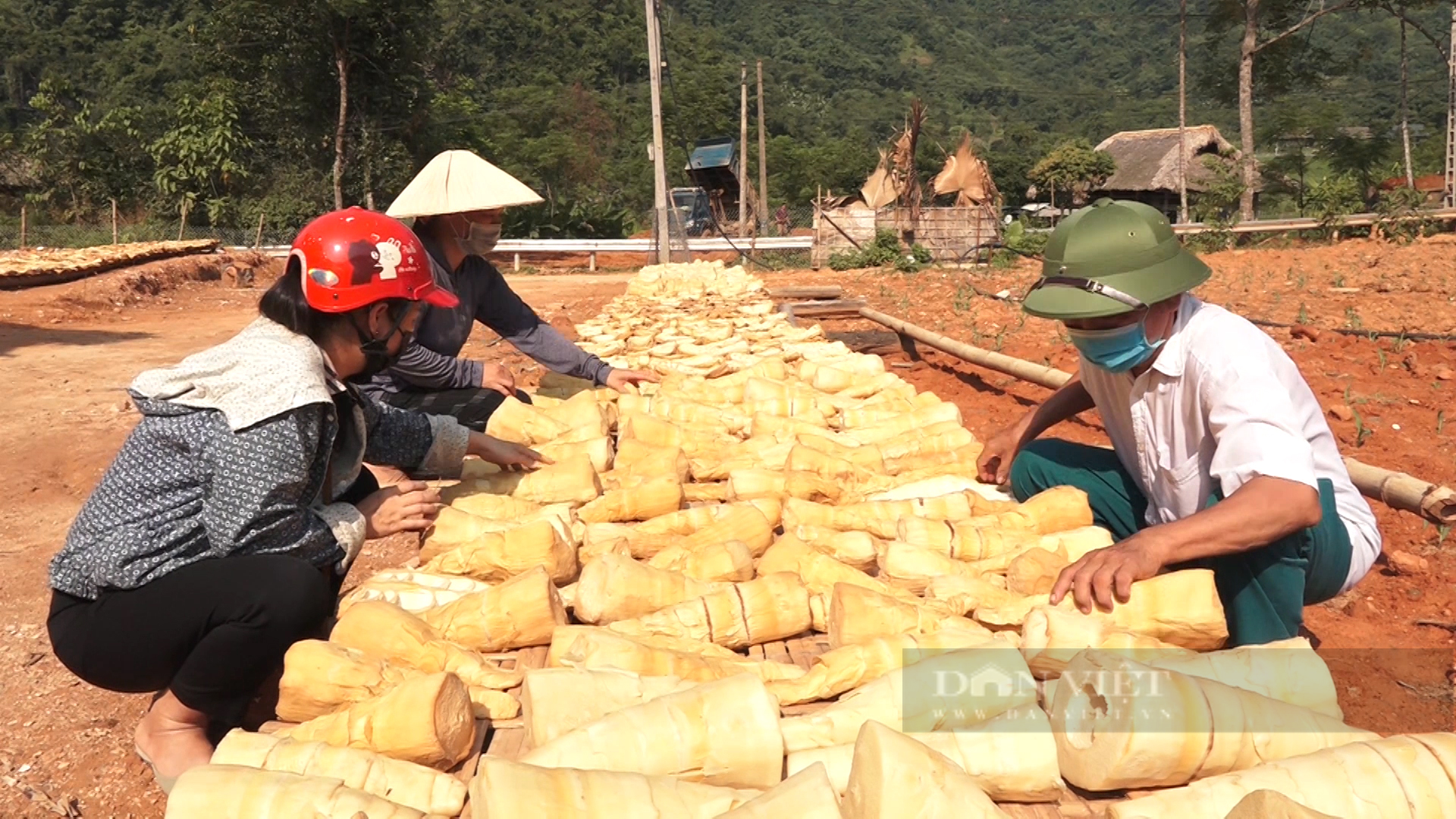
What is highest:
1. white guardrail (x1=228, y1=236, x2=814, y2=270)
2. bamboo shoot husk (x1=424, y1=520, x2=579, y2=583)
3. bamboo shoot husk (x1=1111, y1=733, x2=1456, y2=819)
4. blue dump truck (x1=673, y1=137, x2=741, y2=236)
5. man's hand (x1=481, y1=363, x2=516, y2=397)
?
blue dump truck (x1=673, y1=137, x2=741, y2=236)

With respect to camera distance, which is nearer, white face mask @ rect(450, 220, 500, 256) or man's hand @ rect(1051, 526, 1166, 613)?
man's hand @ rect(1051, 526, 1166, 613)

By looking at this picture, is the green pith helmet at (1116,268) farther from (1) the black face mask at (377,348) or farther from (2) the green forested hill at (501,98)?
(2) the green forested hill at (501,98)

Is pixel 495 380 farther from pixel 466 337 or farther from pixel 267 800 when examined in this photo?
pixel 267 800

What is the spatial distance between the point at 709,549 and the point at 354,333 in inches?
41.9

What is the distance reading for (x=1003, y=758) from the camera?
69.2 inches

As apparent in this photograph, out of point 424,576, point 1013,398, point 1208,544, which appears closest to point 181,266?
point 1013,398

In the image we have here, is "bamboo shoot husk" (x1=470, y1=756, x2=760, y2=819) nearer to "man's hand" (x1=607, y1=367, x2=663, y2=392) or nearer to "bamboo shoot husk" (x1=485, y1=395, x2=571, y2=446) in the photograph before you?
"bamboo shoot husk" (x1=485, y1=395, x2=571, y2=446)

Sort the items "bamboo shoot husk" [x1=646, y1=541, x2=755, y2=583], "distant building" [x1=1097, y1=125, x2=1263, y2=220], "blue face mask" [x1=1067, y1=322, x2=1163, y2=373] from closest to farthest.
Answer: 1. "blue face mask" [x1=1067, y1=322, x2=1163, y2=373]
2. "bamboo shoot husk" [x1=646, y1=541, x2=755, y2=583]
3. "distant building" [x1=1097, y1=125, x2=1263, y2=220]

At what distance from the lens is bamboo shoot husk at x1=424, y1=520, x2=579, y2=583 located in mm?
2646

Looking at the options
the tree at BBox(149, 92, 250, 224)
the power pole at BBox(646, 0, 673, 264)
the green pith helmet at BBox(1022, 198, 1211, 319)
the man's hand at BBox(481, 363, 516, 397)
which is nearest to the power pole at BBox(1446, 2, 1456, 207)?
the power pole at BBox(646, 0, 673, 264)

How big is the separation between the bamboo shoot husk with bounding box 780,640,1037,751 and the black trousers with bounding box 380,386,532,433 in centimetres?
253

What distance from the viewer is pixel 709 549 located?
271cm

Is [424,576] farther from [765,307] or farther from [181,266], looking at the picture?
[181,266]

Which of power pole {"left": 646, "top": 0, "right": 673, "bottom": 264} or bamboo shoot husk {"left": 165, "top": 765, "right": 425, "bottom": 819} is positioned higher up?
power pole {"left": 646, "top": 0, "right": 673, "bottom": 264}
